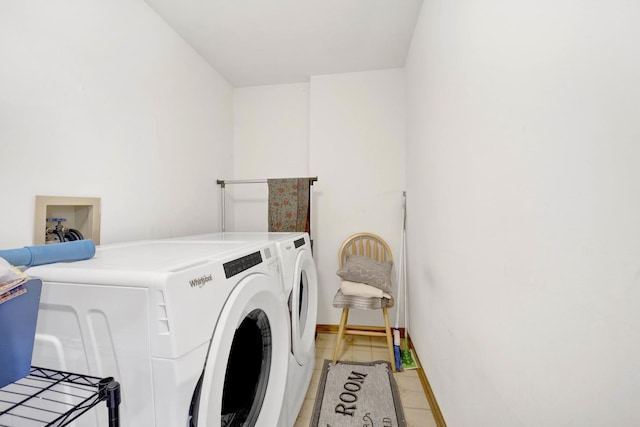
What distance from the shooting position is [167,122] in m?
1.71

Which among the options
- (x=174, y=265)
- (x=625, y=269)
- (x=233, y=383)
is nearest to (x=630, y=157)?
(x=625, y=269)

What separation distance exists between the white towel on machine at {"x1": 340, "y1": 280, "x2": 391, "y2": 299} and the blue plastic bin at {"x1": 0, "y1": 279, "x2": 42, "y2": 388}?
154 centimetres

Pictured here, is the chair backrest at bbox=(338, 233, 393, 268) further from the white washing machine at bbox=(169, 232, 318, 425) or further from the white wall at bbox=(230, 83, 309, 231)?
the white wall at bbox=(230, 83, 309, 231)

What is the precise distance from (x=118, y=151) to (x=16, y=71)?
1.51 feet

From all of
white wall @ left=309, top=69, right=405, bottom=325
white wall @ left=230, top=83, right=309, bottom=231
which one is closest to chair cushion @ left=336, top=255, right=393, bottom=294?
white wall @ left=309, top=69, right=405, bottom=325

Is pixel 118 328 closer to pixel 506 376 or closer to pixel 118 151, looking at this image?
pixel 506 376

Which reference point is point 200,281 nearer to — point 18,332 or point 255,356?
point 18,332

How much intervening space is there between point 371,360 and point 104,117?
89.8 inches

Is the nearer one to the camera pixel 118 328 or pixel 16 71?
pixel 118 328

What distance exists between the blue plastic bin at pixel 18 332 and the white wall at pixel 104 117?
2.12ft

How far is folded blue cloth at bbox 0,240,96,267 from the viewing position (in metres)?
0.63

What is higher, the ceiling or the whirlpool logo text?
the ceiling

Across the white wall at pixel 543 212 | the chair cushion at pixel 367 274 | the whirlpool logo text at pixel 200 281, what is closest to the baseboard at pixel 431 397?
the white wall at pixel 543 212

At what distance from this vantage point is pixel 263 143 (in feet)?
8.57
